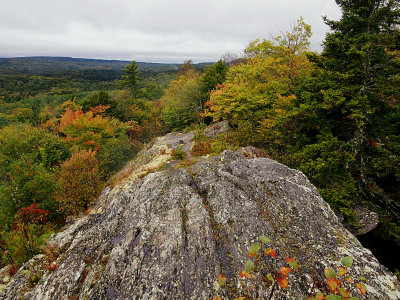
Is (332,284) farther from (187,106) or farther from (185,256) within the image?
(187,106)

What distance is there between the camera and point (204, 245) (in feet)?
20.6

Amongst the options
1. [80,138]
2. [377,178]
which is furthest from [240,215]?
[80,138]

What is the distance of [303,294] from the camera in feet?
16.2

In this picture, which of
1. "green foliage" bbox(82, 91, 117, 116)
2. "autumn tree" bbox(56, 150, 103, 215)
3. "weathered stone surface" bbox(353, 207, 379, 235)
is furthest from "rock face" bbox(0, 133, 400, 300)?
"green foliage" bbox(82, 91, 117, 116)

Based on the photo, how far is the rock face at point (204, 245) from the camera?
5.32m

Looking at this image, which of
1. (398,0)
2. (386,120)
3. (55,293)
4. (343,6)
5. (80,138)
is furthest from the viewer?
(80,138)

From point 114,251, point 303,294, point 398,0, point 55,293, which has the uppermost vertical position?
point 398,0

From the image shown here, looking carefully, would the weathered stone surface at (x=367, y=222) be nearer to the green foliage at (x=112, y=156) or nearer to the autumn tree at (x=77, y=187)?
the autumn tree at (x=77, y=187)

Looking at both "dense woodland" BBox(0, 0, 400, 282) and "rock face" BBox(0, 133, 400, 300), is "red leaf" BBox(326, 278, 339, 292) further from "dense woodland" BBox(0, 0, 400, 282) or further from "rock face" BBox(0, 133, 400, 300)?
"dense woodland" BBox(0, 0, 400, 282)

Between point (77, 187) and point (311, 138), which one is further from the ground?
point (311, 138)

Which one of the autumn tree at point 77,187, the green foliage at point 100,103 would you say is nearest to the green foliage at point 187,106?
the green foliage at point 100,103

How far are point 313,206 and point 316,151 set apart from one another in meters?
5.91

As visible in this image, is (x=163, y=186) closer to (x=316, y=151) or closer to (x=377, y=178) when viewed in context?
(x=316, y=151)

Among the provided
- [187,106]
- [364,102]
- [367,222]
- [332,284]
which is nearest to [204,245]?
[332,284]
